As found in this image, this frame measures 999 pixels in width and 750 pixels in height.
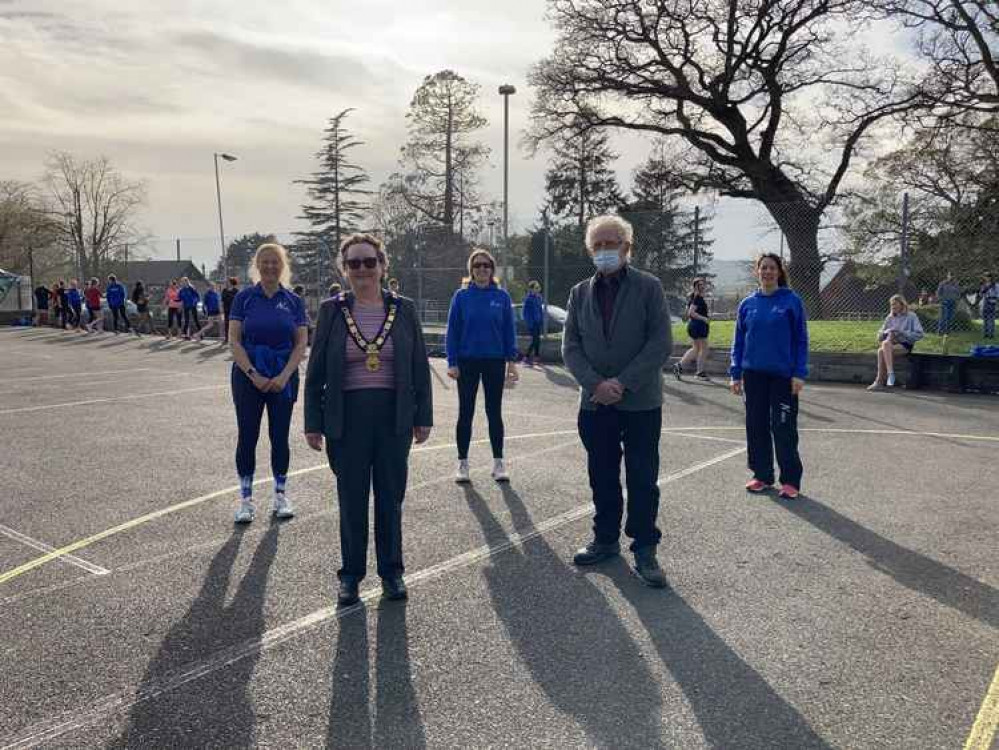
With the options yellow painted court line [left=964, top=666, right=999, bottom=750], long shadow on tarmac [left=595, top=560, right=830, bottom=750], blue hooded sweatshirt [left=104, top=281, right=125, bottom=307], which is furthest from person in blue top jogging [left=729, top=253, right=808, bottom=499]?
blue hooded sweatshirt [left=104, top=281, right=125, bottom=307]

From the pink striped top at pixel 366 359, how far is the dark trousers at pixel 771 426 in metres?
3.50

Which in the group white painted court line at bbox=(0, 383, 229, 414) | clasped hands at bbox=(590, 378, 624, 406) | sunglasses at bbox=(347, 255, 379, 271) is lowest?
white painted court line at bbox=(0, 383, 229, 414)

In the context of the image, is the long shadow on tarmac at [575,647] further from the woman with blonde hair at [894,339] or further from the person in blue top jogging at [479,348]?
the woman with blonde hair at [894,339]

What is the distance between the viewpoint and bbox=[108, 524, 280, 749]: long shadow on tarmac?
2877 millimetres

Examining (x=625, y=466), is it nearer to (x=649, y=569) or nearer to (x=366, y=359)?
(x=649, y=569)

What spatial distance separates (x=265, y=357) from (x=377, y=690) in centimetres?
292

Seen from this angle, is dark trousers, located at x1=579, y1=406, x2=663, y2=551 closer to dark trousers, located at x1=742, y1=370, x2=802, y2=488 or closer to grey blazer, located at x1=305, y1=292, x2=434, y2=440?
grey blazer, located at x1=305, y1=292, x2=434, y2=440

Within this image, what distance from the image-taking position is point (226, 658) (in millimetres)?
3486

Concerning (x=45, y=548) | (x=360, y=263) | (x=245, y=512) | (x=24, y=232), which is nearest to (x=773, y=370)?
(x=360, y=263)

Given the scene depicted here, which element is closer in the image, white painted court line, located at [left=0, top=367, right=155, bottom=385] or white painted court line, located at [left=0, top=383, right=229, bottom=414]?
white painted court line, located at [left=0, top=383, right=229, bottom=414]

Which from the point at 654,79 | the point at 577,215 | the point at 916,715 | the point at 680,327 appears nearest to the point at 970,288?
the point at 680,327

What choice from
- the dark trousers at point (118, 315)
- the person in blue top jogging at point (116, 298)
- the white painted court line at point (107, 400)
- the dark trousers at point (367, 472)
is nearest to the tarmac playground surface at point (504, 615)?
the dark trousers at point (367, 472)

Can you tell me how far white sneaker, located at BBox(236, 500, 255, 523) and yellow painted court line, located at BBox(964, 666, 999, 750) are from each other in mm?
4326

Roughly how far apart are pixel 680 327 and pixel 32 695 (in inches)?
758
